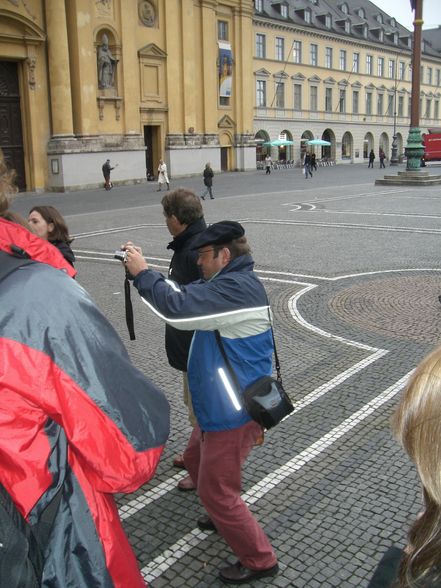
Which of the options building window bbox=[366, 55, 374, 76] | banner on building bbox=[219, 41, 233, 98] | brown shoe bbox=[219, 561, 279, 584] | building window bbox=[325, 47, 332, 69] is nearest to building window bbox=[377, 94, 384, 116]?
building window bbox=[366, 55, 374, 76]

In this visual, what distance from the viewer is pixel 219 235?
304 centimetres

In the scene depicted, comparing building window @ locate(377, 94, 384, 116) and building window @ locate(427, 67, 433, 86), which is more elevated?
building window @ locate(427, 67, 433, 86)

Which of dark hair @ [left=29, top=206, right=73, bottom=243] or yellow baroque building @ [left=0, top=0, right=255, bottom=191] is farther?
yellow baroque building @ [left=0, top=0, right=255, bottom=191]

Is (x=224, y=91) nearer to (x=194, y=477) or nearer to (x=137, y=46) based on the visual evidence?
(x=137, y=46)

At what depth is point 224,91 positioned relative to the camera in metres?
44.1

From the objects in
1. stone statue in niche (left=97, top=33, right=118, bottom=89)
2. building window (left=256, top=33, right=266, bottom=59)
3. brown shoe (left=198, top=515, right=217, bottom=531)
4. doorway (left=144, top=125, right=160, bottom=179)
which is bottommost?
brown shoe (left=198, top=515, right=217, bottom=531)

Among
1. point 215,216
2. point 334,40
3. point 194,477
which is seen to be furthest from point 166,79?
point 194,477

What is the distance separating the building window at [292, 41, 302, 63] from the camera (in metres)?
58.8

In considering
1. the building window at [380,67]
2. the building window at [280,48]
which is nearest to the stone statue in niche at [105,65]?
the building window at [280,48]

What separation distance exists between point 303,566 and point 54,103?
32.8 m

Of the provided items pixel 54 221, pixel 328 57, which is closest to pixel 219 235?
pixel 54 221

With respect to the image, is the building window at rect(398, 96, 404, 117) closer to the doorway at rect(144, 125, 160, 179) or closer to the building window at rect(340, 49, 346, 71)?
the building window at rect(340, 49, 346, 71)

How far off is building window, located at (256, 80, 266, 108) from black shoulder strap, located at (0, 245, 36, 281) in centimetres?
5699

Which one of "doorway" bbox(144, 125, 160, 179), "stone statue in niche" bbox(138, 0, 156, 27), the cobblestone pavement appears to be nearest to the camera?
the cobblestone pavement
